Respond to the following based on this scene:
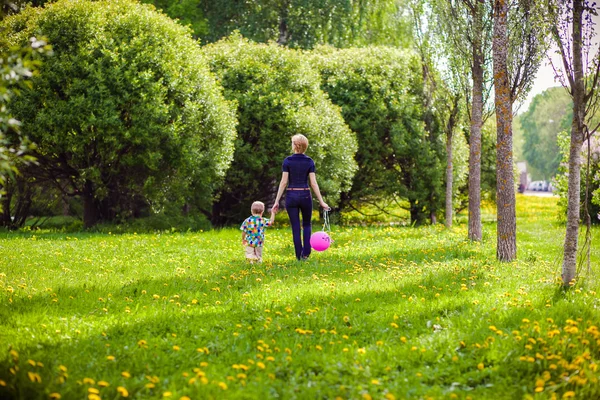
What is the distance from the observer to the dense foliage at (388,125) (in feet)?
73.2

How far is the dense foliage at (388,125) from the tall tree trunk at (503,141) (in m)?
11.1

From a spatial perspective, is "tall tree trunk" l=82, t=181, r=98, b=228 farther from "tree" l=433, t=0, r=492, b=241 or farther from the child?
"tree" l=433, t=0, r=492, b=241

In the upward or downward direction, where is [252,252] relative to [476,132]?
downward

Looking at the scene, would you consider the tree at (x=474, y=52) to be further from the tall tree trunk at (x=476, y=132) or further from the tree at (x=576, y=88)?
the tree at (x=576, y=88)

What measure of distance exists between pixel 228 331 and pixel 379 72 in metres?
18.2

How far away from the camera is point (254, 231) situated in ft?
34.5

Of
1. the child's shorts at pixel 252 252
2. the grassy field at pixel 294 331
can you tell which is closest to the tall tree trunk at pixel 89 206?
the grassy field at pixel 294 331

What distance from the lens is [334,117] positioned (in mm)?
20359

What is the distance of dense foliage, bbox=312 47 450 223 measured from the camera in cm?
2231

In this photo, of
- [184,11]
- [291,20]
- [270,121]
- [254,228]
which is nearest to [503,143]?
[254,228]

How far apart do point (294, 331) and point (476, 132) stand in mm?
10227

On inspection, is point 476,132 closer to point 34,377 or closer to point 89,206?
point 89,206

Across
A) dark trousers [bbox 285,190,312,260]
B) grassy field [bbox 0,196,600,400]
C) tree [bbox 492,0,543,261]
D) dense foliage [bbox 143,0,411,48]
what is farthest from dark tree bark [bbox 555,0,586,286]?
dense foliage [bbox 143,0,411,48]

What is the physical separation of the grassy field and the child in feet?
1.37
